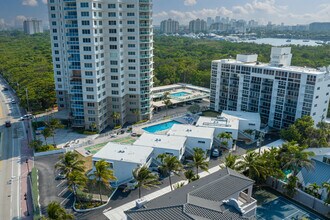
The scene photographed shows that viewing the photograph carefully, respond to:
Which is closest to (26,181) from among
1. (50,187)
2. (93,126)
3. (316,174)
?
(50,187)

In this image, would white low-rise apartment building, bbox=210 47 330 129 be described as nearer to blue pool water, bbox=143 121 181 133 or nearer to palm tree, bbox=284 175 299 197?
blue pool water, bbox=143 121 181 133

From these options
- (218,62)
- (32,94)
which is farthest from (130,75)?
(32,94)

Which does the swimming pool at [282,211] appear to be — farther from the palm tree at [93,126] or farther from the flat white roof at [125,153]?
the palm tree at [93,126]

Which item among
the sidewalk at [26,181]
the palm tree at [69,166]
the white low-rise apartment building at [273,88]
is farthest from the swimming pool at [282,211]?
the sidewalk at [26,181]

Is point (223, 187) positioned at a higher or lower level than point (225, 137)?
higher

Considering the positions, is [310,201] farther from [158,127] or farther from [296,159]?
[158,127]

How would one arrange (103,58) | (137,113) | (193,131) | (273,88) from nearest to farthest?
1. (193,131)
2. (273,88)
3. (103,58)
4. (137,113)

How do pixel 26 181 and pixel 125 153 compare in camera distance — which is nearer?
pixel 26 181

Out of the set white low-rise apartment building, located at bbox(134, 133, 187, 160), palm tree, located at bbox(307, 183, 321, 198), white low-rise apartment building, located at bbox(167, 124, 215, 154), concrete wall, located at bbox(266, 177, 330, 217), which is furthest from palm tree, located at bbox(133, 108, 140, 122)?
palm tree, located at bbox(307, 183, 321, 198)
